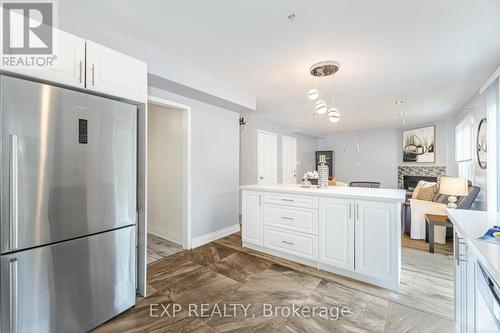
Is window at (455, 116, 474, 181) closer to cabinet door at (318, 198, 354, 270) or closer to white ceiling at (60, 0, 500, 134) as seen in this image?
white ceiling at (60, 0, 500, 134)

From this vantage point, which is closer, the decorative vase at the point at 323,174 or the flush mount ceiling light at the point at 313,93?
the flush mount ceiling light at the point at 313,93

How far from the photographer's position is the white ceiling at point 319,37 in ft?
Answer: 5.74

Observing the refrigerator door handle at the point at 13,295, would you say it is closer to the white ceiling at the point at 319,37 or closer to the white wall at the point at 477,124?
the white ceiling at the point at 319,37

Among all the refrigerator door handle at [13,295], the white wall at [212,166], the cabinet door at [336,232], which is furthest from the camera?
the white wall at [212,166]

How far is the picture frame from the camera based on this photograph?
6.51 meters

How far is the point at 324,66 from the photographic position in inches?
104

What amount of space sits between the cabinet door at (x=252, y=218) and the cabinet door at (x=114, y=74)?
1916 millimetres

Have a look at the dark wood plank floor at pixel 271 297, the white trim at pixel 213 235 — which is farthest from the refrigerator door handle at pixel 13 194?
the white trim at pixel 213 235

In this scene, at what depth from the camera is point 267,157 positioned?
221 inches

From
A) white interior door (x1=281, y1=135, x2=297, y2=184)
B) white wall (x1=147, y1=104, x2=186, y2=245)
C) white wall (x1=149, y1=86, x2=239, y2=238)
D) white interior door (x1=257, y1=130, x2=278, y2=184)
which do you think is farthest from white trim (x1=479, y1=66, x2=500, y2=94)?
white wall (x1=147, y1=104, x2=186, y2=245)

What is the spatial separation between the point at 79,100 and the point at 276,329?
2349 millimetres

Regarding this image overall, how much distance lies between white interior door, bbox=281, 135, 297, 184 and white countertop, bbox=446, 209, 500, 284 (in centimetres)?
484

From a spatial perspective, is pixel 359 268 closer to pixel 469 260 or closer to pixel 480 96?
pixel 469 260

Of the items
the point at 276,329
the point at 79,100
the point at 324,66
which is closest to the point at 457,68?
the point at 324,66
